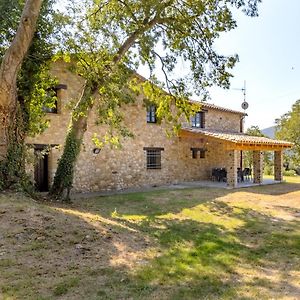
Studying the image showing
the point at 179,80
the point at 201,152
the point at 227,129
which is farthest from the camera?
the point at 227,129

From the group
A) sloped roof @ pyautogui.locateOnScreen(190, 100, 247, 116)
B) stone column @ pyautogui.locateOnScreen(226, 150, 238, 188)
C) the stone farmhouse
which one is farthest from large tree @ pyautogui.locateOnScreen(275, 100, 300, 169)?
stone column @ pyautogui.locateOnScreen(226, 150, 238, 188)

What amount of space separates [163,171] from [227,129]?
7.97m

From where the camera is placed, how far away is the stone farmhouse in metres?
15.8

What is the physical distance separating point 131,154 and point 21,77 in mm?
8386

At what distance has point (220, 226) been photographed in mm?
9359

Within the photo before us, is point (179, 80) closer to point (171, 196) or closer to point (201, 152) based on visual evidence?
point (171, 196)

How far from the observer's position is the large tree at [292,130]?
32.0 m

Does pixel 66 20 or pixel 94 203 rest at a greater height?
pixel 66 20

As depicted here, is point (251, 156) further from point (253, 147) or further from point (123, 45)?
point (123, 45)

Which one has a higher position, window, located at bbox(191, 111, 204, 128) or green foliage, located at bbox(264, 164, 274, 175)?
window, located at bbox(191, 111, 204, 128)

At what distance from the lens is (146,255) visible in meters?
6.33

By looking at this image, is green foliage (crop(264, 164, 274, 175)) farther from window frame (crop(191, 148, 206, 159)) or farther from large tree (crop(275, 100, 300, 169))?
window frame (crop(191, 148, 206, 159))

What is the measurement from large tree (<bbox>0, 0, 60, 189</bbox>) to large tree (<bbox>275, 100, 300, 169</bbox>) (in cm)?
2621

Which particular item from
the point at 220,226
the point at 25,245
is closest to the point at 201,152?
the point at 220,226
